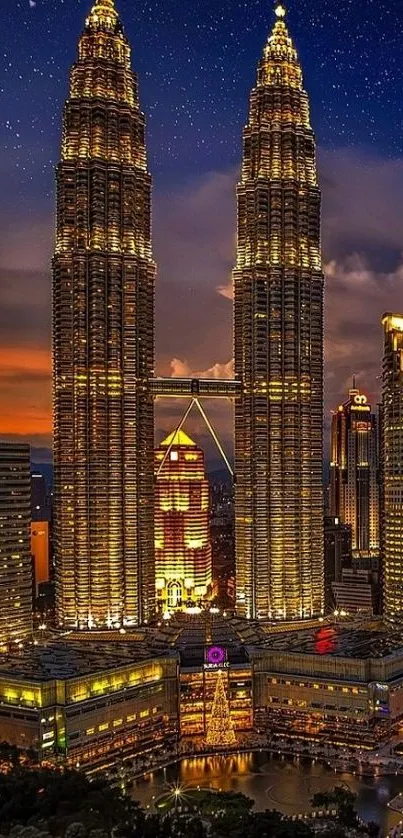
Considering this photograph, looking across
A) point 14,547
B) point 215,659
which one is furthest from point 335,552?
point 215,659

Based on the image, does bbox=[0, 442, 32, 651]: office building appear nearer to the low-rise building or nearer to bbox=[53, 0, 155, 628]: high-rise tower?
bbox=[53, 0, 155, 628]: high-rise tower

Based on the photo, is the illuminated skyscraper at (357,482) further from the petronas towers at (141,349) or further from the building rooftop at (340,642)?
the building rooftop at (340,642)

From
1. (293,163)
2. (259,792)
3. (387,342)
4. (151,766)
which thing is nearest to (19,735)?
(151,766)

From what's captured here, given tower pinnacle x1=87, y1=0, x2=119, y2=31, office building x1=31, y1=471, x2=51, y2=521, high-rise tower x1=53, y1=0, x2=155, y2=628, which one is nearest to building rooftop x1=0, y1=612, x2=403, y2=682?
high-rise tower x1=53, y1=0, x2=155, y2=628

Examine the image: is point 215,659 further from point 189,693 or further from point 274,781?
point 274,781

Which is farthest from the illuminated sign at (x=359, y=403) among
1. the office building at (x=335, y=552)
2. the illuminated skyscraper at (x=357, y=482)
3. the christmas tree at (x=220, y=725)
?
the christmas tree at (x=220, y=725)

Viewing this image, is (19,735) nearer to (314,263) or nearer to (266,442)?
(266,442)
